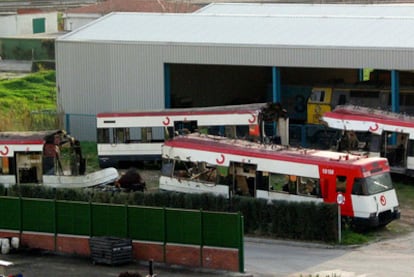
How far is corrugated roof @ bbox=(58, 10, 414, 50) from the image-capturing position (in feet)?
178

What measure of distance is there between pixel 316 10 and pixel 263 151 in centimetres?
3070

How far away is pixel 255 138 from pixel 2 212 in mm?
12479

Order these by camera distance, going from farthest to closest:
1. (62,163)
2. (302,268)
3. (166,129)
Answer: (166,129), (62,163), (302,268)

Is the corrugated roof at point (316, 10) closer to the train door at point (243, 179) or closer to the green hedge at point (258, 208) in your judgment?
the train door at point (243, 179)

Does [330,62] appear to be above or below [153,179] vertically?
above

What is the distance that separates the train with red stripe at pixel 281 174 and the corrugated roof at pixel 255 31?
10.4m

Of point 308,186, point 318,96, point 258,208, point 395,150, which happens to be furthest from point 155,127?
point 258,208

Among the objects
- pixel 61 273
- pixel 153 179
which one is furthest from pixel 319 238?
pixel 153 179

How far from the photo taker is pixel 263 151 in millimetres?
43250

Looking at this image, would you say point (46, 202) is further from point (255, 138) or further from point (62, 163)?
point (255, 138)

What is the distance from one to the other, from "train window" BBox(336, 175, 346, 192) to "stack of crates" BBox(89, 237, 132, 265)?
7220mm

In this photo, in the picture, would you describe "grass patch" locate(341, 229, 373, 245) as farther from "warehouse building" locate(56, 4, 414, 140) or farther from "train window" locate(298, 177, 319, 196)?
"warehouse building" locate(56, 4, 414, 140)

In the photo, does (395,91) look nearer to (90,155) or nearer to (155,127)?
(155,127)

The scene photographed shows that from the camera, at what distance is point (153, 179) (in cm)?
5103
